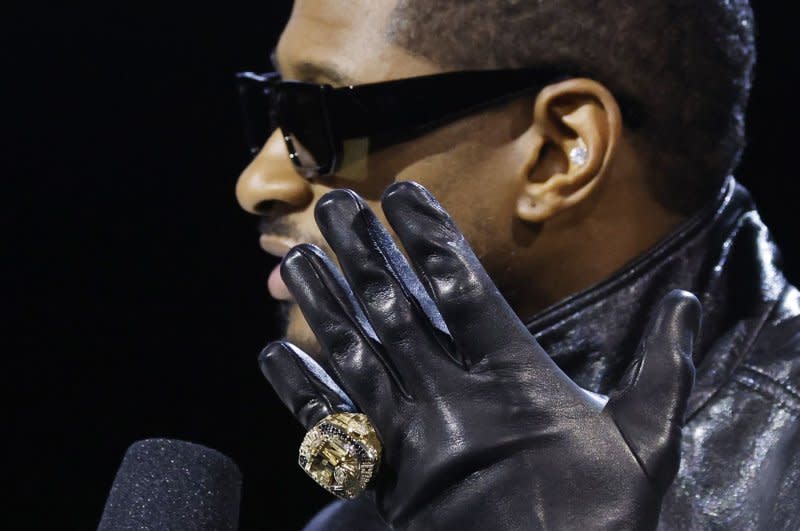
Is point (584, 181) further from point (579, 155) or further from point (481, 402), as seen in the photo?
point (481, 402)

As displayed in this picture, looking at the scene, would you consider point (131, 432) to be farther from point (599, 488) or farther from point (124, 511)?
point (599, 488)

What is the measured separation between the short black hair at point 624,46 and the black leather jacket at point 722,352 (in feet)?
0.29

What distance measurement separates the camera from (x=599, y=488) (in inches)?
33.5

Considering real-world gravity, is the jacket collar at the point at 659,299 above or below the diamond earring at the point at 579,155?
below

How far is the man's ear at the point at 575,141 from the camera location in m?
1.18

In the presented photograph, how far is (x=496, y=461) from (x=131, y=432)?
1.23 metres

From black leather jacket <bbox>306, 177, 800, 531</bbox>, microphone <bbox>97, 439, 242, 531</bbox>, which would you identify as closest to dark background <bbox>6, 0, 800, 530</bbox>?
black leather jacket <bbox>306, 177, 800, 531</bbox>

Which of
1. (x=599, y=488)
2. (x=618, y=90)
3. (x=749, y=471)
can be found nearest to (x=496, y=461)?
(x=599, y=488)

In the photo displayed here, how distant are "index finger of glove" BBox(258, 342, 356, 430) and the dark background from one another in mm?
1014

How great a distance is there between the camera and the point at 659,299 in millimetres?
1191

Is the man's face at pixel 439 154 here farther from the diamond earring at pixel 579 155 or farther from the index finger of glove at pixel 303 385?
Answer: the index finger of glove at pixel 303 385

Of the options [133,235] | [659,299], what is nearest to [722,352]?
[659,299]

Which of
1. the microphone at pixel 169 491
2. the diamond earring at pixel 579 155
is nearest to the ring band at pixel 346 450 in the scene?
the microphone at pixel 169 491

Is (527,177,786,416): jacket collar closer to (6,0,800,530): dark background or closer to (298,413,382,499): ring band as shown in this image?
(298,413,382,499): ring band
